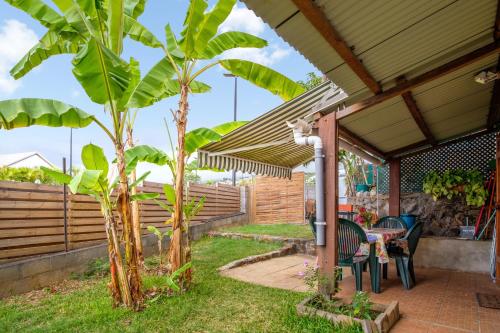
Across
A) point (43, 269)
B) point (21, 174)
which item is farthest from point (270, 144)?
point (21, 174)

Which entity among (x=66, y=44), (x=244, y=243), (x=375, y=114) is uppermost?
(x=66, y=44)

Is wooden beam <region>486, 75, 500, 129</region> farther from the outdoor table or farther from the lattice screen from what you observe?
the outdoor table

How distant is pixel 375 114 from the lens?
5035 millimetres

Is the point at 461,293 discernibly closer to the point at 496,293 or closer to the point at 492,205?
the point at 496,293

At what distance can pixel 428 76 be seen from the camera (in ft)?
12.0

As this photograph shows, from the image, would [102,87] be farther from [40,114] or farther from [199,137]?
[199,137]

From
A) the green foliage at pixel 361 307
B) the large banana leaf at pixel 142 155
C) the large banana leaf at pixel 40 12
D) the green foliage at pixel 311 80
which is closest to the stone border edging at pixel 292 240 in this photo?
the large banana leaf at pixel 142 155

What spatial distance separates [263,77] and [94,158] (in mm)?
3093

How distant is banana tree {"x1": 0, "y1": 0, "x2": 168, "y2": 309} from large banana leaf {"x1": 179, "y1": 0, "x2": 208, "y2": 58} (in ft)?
2.74

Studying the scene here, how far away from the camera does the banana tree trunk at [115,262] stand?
163 inches

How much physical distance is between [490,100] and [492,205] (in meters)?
2.30

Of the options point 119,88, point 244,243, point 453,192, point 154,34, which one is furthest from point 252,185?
point 119,88

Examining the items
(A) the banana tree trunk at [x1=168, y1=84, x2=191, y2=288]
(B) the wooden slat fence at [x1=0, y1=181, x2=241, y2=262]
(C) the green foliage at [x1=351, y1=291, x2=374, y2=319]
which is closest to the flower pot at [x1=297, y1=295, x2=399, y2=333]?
(C) the green foliage at [x1=351, y1=291, x2=374, y2=319]

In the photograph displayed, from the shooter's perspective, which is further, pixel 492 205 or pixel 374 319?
pixel 492 205
